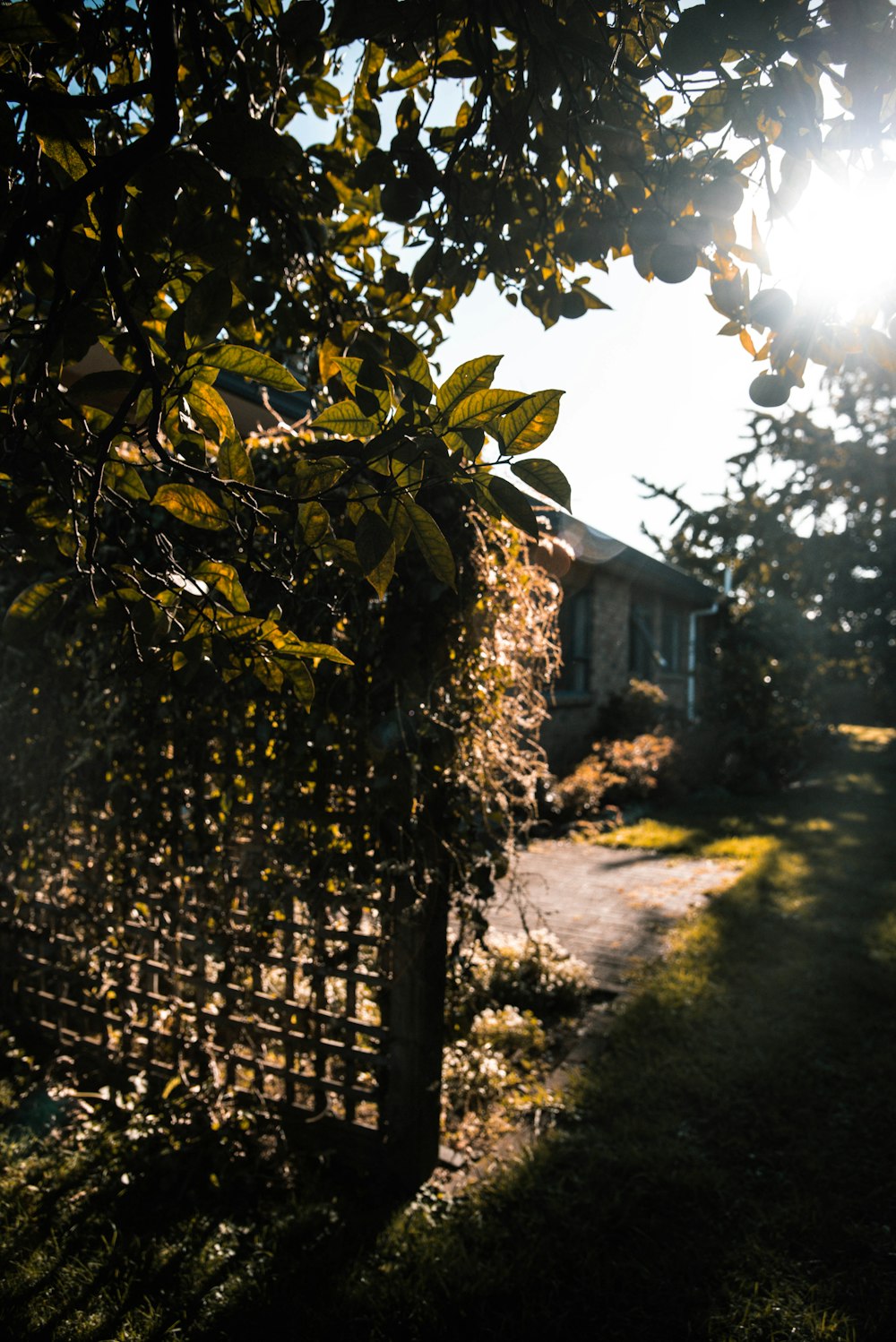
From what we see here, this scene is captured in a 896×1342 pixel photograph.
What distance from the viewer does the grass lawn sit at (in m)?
2.41

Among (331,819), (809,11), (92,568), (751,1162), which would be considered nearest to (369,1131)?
(331,819)

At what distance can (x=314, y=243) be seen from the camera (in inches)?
106

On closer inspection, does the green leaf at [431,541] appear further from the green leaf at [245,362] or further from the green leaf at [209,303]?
the green leaf at [209,303]

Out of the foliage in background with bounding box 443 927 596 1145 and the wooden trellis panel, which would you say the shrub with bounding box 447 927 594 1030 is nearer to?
the foliage in background with bounding box 443 927 596 1145

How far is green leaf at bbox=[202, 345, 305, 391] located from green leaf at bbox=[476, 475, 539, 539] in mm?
389

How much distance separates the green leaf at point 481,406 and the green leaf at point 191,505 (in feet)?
1.57

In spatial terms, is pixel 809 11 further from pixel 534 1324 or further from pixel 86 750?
pixel 534 1324

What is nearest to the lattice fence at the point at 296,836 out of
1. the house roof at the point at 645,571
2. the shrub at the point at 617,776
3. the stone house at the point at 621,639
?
the house roof at the point at 645,571

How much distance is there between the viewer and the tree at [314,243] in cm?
136

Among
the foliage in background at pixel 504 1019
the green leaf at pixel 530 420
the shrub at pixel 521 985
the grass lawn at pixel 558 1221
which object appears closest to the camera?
the green leaf at pixel 530 420

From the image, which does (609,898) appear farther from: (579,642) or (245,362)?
(579,642)

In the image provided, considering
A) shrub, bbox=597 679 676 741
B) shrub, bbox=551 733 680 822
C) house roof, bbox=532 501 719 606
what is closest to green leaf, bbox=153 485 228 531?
house roof, bbox=532 501 719 606

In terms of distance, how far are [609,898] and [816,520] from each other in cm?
1239

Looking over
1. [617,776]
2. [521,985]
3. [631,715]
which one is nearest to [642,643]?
[631,715]
